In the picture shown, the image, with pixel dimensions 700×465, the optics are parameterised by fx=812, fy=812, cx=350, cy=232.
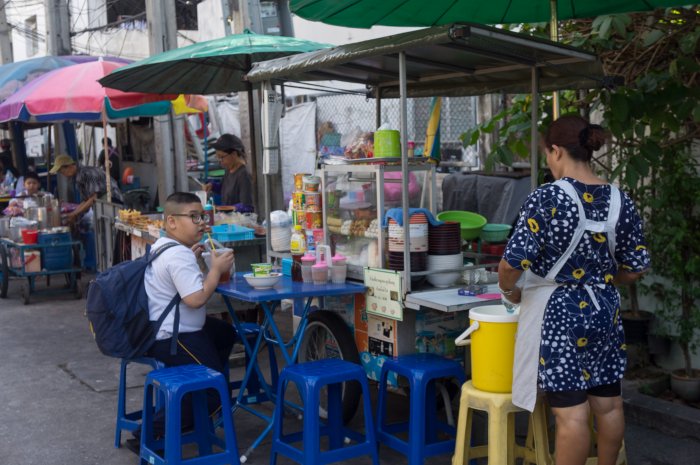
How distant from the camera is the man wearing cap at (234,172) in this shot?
27.6 feet

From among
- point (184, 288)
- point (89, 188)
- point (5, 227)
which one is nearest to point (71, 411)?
point (184, 288)

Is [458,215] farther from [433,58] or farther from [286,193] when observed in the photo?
[286,193]

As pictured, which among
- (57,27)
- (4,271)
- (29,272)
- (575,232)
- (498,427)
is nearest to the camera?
(575,232)

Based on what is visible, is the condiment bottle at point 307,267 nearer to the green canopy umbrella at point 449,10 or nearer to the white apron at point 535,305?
the green canopy umbrella at point 449,10

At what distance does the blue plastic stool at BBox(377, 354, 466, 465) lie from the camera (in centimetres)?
401

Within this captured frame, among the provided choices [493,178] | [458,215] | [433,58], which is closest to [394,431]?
[458,215]

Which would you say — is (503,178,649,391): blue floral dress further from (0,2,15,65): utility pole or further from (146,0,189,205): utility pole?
(0,2,15,65): utility pole

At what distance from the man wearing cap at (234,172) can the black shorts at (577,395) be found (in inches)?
209

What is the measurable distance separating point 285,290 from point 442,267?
0.89 meters

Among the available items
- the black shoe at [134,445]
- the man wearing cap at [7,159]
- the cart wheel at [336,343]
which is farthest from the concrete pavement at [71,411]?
the man wearing cap at [7,159]

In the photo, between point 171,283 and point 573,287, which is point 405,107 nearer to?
point 573,287

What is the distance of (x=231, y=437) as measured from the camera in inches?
160

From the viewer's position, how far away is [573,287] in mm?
3396

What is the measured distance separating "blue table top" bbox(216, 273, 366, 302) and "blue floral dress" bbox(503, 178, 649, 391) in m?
1.33
